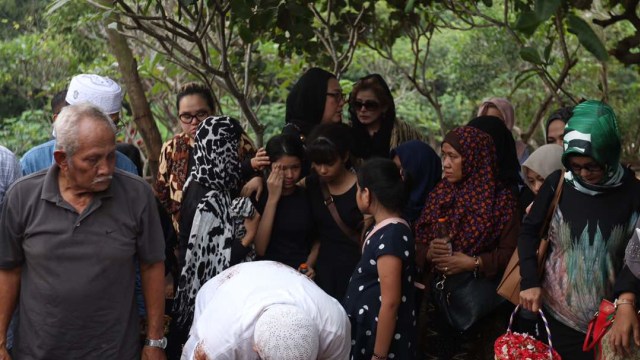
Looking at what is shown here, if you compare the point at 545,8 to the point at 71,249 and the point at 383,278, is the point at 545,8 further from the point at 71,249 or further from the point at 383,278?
the point at 71,249

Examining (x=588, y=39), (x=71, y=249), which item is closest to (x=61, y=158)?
(x=71, y=249)

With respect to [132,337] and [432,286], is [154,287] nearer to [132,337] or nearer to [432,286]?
[132,337]

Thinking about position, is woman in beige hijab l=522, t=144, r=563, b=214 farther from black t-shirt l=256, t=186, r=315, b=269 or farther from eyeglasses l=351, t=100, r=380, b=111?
black t-shirt l=256, t=186, r=315, b=269

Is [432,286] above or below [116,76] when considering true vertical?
below

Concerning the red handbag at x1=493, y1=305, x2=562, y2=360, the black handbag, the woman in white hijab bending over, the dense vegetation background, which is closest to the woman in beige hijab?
the dense vegetation background

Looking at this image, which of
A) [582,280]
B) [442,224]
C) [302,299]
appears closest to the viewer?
[302,299]

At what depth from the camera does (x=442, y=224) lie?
4.24m

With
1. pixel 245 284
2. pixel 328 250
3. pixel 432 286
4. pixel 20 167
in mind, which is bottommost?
pixel 432 286

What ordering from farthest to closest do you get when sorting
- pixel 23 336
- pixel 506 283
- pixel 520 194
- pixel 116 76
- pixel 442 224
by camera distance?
pixel 116 76 < pixel 520 194 < pixel 442 224 < pixel 506 283 < pixel 23 336

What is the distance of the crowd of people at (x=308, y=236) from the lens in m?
2.90

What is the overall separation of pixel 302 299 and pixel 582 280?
1330mm

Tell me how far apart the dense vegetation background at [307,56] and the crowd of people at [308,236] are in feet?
2.01

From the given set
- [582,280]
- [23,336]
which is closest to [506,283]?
[582,280]

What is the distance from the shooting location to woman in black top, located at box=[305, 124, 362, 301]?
4.22 m
